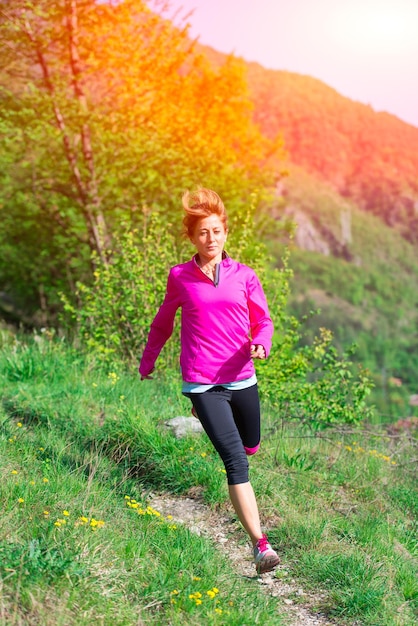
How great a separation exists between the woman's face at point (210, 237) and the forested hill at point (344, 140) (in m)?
53.5

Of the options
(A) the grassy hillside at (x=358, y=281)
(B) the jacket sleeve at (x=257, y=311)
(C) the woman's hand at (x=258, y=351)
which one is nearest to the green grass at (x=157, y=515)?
(C) the woman's hand at (x=258, y=351)

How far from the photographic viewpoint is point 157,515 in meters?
3.89

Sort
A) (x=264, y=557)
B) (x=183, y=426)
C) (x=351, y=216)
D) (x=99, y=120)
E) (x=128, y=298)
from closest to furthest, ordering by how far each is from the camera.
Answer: (x=264, y=557) < (x=183, y=426) < (x=128, y=298) < (x=99, y=120) < (x=351, y=216)

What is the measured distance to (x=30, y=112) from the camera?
35.6 ft

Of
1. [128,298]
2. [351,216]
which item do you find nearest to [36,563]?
[128,298]

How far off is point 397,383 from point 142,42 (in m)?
15.0

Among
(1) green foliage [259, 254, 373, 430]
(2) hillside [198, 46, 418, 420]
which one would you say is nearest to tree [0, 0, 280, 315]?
(1) green foliage [259, 254, 373, 430]

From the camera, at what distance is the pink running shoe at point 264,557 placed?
3.40 meters

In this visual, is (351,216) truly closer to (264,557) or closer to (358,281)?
(358,281)

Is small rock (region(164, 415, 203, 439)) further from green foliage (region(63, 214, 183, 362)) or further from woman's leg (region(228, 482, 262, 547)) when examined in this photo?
green foliage (region(63, 214, 183, 362))

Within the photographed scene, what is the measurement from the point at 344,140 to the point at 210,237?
6142 centimetres

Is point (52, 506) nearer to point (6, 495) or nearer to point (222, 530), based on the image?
point (6, 495)

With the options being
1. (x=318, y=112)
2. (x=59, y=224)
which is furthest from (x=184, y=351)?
(x=318, y=112)

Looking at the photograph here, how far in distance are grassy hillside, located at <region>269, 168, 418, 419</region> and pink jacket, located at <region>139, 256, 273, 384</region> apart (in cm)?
1598
